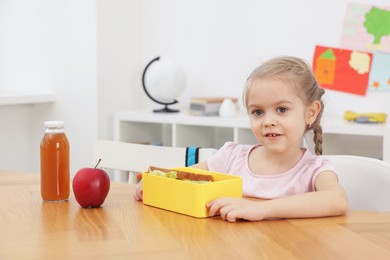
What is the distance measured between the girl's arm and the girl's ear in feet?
0.89

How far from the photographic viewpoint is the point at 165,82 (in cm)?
340

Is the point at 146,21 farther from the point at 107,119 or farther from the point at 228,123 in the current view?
the point at 228,123

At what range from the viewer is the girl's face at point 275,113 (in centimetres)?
146

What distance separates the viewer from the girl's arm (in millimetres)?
1237

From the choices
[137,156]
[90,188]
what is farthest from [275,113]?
[137,156]

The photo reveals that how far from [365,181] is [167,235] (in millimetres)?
678

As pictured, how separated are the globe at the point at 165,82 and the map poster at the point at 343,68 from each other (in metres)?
0.70

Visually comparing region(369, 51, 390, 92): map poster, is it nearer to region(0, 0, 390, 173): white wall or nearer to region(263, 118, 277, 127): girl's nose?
region(0, 0, 390, 173): white wall

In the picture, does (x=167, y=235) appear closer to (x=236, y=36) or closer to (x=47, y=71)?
(x=236, y=36)

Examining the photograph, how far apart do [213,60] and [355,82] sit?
809 millimetres

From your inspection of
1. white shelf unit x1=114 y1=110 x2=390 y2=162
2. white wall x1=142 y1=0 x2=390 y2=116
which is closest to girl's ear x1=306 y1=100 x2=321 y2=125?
white shelf unit x1=114 y1=110 x2=390 y2=162

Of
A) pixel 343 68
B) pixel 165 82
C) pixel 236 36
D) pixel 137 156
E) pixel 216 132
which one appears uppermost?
pixel 236 36

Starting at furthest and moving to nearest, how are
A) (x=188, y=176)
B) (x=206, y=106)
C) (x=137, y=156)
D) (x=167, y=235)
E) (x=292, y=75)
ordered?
(x=206, y=106)
(x=137, y=156)
(x=292, y=75)
(x=188, y=176)
(x=167, y=235)

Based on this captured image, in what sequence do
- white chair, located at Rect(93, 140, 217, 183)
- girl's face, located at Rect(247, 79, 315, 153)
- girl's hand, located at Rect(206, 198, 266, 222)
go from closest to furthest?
girl's hand, located at Rect(206, 198, 266, 222)
girl's face, located at Rect(247, 79, 315, 153)
white chair, located at Rect(93, 140, 217, 183)
